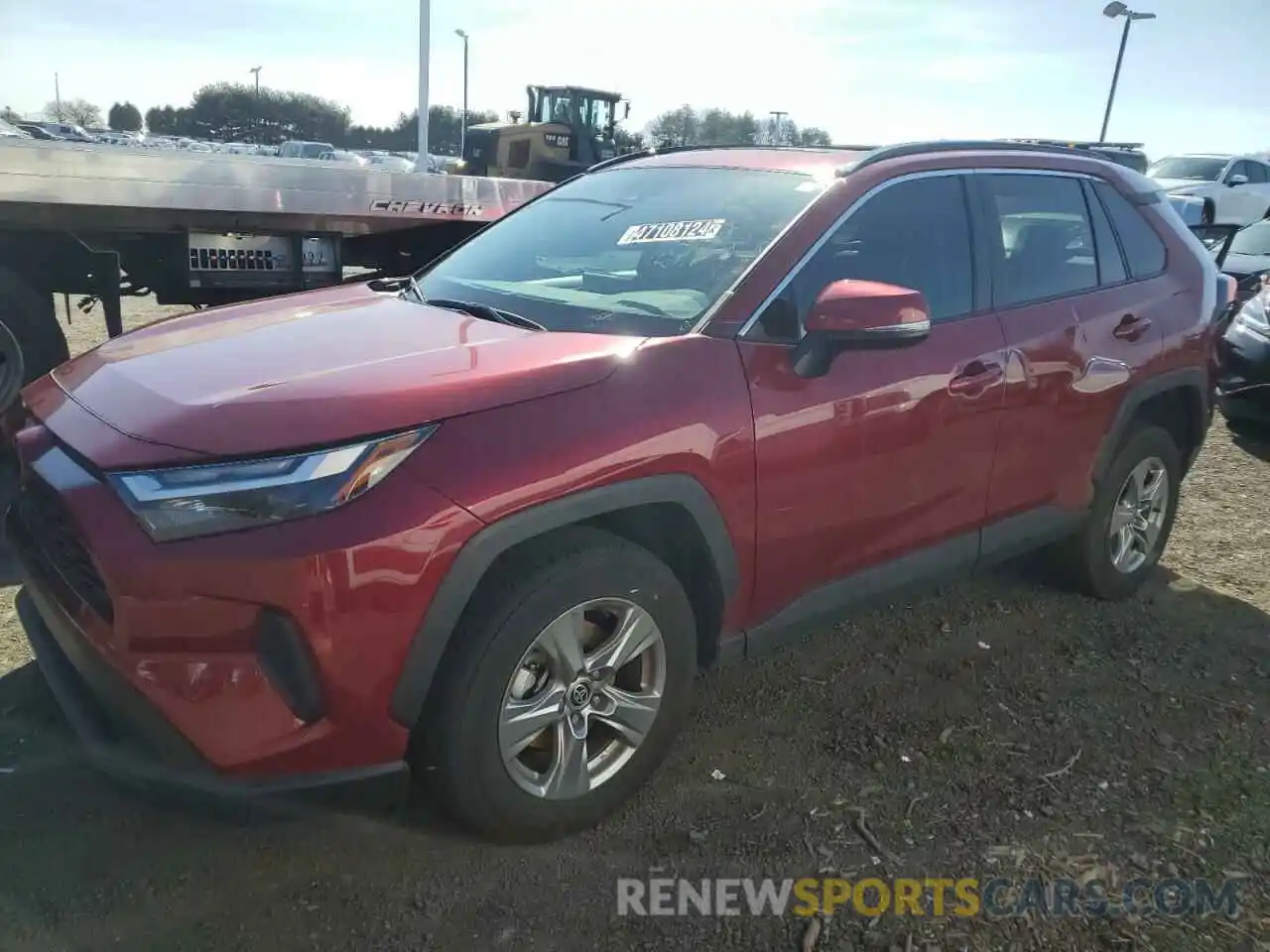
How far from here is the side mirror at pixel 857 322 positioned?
2680mm

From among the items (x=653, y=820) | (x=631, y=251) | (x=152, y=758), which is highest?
(x=631, y=251)

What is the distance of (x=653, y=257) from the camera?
123 inches

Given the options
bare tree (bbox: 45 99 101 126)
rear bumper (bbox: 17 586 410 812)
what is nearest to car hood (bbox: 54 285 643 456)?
rear bumper (bbox: 17 586 410 812)

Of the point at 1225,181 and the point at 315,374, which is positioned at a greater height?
the point at 1225,181

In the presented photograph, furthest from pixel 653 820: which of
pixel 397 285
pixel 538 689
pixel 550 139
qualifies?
pixel 550 139

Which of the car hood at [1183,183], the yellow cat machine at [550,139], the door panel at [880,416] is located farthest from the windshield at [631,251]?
the car hood at [1183,183]

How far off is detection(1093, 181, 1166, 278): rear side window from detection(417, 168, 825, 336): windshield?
167 cm

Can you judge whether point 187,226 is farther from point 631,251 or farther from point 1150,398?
point 1150,398

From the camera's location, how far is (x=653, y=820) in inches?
107

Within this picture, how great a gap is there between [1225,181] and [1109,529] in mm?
19959

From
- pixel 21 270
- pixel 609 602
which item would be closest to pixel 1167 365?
pixel 609 602

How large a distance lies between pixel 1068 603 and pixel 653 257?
2.44m

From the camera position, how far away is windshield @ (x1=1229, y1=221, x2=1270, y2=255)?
12.1m

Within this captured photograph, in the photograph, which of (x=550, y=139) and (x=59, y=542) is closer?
(x=59, y=542)
